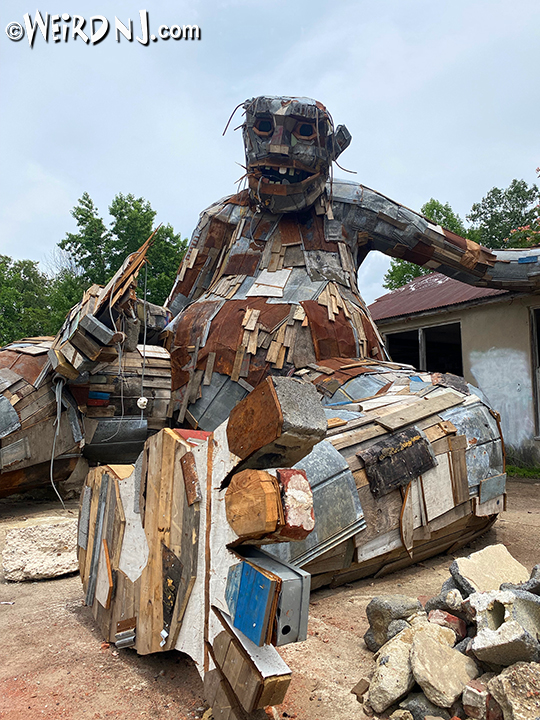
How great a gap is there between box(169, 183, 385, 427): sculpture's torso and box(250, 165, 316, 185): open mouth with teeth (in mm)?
364

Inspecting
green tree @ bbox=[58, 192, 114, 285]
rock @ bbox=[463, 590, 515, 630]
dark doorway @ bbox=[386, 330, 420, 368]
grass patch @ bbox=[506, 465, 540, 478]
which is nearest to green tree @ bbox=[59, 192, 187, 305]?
green tree @ bbox=[58, 192, 114, 285]

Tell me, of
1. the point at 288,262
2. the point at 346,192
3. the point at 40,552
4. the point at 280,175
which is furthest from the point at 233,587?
the point at 346,192

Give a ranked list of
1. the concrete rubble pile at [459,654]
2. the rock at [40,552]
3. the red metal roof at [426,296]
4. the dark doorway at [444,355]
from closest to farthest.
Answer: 1. the concrete rubble pile at [459,654]
2. the rock at [40,552]
3. the red metal roof at [426,296]
4. the dark doorway at [444,355]

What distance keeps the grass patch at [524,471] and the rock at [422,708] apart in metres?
6.16

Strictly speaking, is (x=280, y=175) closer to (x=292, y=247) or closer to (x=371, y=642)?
(x=292, y=247)

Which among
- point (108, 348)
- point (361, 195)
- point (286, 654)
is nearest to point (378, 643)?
point (286, 654)

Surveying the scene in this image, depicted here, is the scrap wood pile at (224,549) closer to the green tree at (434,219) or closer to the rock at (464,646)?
the rock at (464,646)

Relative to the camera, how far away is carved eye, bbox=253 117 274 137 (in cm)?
382

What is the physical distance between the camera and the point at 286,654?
7.02 feet

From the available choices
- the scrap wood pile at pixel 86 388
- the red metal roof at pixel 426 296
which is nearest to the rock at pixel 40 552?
the scrap wood pile at pixel 86 388

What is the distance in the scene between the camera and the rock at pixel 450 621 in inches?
79.0

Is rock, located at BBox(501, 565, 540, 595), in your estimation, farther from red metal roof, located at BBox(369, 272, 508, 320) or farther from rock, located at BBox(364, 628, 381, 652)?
red metal roof, located at BBox(369, 272, 508, 320)

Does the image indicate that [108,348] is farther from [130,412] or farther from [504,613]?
[504,613]

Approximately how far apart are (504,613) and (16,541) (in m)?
2.69
